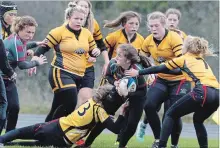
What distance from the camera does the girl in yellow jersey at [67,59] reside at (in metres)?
10.3

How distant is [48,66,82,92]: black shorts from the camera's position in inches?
403

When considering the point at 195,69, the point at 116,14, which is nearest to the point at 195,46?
the point at 195,69

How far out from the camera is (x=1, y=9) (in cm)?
1095

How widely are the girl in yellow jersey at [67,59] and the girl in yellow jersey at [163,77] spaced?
115 cm

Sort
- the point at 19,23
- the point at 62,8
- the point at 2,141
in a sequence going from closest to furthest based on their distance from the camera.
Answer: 1. the point at 2,141
2. the point at 19,23
3. the point at 62,8

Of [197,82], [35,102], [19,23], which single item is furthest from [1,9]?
[35,102]

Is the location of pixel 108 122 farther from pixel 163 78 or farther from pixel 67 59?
pixel 163 78

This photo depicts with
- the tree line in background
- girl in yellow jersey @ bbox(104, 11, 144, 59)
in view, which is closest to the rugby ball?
girl in yellow jersey @ bbox(104, 11, 144, 59)

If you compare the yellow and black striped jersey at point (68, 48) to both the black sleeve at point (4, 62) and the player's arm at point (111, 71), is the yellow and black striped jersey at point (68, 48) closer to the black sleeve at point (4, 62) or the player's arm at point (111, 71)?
the player's arm at point (111, 71)

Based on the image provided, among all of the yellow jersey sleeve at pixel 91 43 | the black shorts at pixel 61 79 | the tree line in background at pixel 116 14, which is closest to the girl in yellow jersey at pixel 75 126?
the black shorts at pixel 61 79

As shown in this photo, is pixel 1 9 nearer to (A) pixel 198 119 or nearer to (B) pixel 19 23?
(B) pixel 19 23

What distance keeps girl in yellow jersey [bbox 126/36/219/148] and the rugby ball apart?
0.11m

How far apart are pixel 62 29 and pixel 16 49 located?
1041 mm

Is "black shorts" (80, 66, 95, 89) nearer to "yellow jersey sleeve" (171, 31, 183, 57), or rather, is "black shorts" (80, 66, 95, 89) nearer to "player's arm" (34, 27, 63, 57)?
"player's arm" (34, 27, 63, 57)
